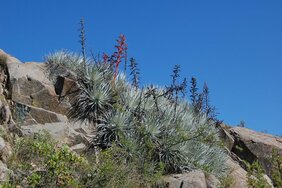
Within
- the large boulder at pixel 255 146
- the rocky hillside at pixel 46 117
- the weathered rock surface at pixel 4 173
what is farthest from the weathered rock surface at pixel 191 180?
the large boulder at pixel 255 146

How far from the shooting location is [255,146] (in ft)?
45.5


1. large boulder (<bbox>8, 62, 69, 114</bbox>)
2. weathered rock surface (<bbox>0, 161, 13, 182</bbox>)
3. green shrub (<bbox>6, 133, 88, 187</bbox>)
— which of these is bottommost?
weathered rock surface (<bbox>0, 161, 13, 182</bbox>)

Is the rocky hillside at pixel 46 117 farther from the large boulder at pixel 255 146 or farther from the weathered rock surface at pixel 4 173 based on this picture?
the weathered rock surface at pixel 4 173

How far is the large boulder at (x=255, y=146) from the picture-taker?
1366cm

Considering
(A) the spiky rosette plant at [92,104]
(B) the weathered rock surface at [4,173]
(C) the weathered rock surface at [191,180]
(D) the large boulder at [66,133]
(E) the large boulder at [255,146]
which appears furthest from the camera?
(E) the large boulder at [255,146]

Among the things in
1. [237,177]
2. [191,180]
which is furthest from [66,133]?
[237,177]

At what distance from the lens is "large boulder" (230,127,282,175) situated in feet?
44.8

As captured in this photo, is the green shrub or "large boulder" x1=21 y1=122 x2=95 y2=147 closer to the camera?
the green shrub

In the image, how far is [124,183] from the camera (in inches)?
317

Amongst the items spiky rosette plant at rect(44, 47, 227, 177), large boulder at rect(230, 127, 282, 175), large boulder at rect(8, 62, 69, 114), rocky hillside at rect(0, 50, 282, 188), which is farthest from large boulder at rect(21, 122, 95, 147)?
large boulder at rect(230, 127, 282, 175)

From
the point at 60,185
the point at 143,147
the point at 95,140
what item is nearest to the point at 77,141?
the point at 95,140

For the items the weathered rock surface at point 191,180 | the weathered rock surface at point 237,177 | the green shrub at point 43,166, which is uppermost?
the weathered rock surface at point 237,177

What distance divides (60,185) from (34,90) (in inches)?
171

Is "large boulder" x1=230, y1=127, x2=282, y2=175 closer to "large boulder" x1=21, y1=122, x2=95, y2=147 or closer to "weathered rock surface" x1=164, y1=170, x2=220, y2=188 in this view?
"weathered rock surface" x1=164, y1=170, x2=220, y2=188
